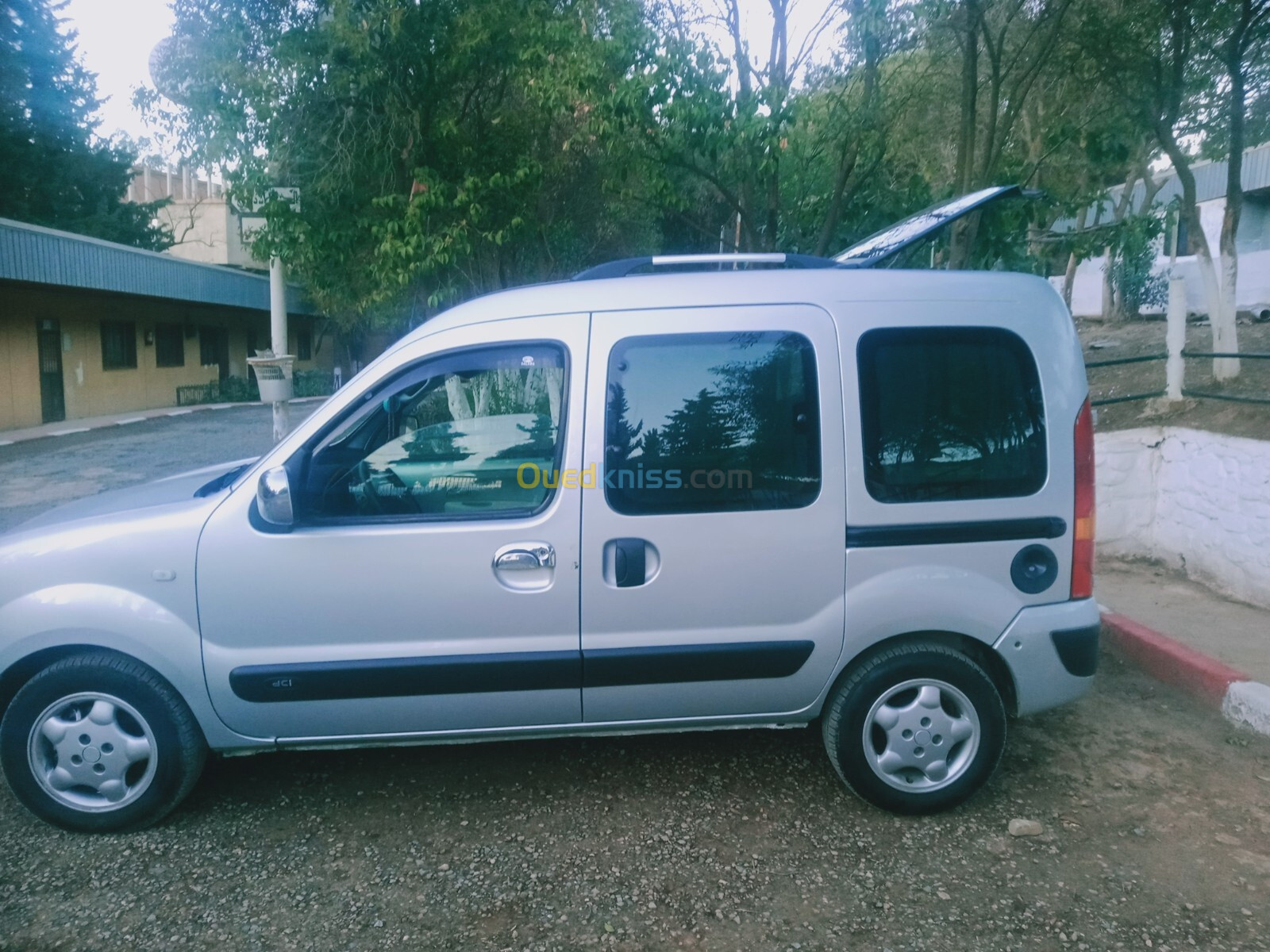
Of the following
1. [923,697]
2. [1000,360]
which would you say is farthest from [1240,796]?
[1000,360]

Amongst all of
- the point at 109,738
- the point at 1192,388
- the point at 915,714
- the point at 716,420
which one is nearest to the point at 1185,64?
the point at 1192,388

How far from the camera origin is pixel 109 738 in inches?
131

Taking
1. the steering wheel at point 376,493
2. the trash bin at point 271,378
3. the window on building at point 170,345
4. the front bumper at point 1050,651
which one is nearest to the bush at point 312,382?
the window on building at point 170,345

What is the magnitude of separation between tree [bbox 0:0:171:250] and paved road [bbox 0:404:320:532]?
9835mm

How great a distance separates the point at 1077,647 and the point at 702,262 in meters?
2.05

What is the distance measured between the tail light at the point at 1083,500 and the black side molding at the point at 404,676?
186cm

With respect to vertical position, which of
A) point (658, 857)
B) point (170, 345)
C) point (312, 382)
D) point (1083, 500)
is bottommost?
point (658, 857)

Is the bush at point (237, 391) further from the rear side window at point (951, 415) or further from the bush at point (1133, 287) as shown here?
the rear side window at point (951, 415)

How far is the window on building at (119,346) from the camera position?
21.4m

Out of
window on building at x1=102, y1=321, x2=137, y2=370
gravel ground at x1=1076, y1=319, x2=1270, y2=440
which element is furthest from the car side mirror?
window on building at x1=102, y1=321, x2=137, y2=370

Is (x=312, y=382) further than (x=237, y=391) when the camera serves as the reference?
Yes

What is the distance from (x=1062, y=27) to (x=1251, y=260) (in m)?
15.1

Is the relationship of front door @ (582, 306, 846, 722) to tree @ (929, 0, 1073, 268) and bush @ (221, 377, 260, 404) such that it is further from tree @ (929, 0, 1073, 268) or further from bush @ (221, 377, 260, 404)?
bush @ (221, 377, 260, 404)

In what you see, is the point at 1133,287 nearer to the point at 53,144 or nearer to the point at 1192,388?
the point at 1192,388
